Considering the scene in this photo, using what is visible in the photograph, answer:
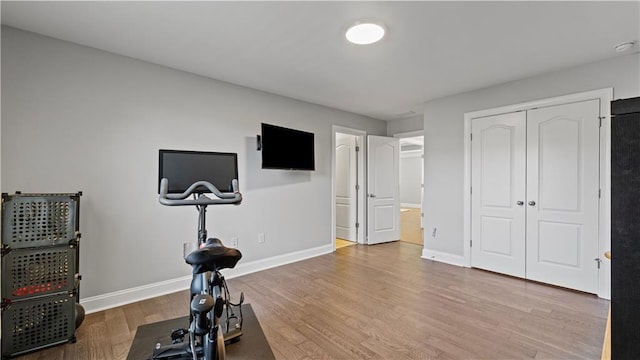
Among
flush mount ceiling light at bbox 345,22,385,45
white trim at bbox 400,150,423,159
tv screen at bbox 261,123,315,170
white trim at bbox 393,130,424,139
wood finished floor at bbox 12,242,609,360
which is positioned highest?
flush mount ceiling light at bbox 345,22,385,45

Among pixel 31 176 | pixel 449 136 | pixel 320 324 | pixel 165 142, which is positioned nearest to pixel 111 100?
pixel 165 142

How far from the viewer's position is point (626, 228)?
0.58 metres

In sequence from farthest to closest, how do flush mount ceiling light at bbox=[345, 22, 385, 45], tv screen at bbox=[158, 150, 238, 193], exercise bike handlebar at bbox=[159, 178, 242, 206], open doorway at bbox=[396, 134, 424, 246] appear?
open doorway at bbox=[396, 134, 424, 246], tv screen at bbox=[158, 150, 238, 193], flush mount ceiling light at bbox=[345, 22, 385, 45], exercise bike handlebar at bbox=[159, 178, 242, 206]

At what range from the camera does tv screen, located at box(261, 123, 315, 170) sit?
3.77m

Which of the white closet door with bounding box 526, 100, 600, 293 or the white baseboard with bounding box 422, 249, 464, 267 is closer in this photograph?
the white closet door with bounding box 526, 100, 600, 293

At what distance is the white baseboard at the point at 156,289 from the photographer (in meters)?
2.69

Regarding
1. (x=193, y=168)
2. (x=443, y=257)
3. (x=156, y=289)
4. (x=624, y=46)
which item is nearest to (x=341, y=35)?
(x=193, y=168)

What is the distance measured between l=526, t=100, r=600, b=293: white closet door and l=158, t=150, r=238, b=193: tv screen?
3.47 m

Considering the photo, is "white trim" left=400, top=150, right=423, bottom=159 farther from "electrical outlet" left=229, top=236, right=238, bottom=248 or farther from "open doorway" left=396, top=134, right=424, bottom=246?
"electrical outlet" left=229, top=236, right=238, bottom=248

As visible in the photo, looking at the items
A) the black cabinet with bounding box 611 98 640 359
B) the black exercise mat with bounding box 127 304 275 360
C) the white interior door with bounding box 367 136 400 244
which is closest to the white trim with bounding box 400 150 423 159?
the white interior door with bounding box 367 136 400 244

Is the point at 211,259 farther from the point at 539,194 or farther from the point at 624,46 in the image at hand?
the point at 624,46

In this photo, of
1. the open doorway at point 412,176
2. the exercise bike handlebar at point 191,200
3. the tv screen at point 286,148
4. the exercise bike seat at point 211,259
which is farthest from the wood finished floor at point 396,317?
the open doorway at point 412,176

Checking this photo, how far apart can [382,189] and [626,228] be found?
507 cm

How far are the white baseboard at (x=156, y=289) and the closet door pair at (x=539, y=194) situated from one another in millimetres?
2731
